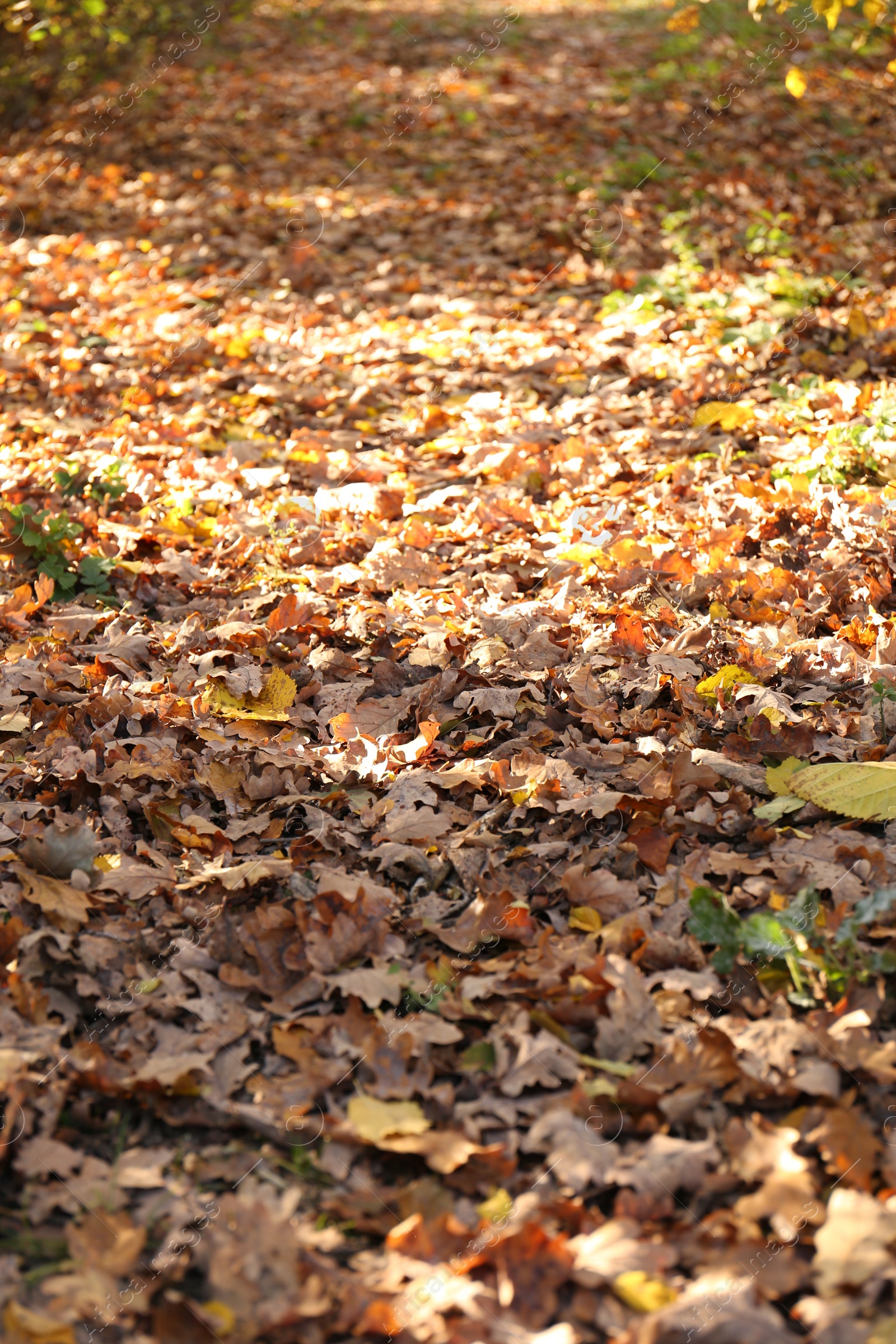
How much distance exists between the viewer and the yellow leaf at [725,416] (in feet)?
17.0

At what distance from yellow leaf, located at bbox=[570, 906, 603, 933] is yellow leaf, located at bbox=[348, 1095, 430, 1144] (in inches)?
25.4

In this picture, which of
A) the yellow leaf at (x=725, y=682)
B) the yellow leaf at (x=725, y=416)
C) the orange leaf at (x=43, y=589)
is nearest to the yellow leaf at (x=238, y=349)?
the orange leaf at (x=43, y=589)

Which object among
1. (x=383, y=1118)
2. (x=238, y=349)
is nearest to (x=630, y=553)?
(x=383, y=1118)

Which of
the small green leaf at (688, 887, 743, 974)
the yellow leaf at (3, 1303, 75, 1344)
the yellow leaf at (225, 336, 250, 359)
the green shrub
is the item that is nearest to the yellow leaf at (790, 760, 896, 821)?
the small green leaf at (688, 887, 743, 974)

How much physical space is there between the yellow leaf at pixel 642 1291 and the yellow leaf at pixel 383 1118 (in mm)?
502

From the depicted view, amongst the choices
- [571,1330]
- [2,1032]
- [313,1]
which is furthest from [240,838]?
[313,1]

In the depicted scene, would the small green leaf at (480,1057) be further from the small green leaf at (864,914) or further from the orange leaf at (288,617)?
the orange leaf at (288,617)

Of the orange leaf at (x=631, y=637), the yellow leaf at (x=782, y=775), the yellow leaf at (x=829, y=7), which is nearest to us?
the yellow leaf at (x=782, y=775)

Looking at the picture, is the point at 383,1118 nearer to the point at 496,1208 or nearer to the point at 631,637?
the point at 496,1208

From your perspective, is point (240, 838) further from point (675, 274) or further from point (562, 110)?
point (562, 110)

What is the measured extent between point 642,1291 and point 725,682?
1967mm

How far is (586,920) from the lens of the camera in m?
2.76

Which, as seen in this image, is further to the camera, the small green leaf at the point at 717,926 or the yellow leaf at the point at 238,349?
the yellow leaf at the point at 238,349

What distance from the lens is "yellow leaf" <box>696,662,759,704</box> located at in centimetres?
345
